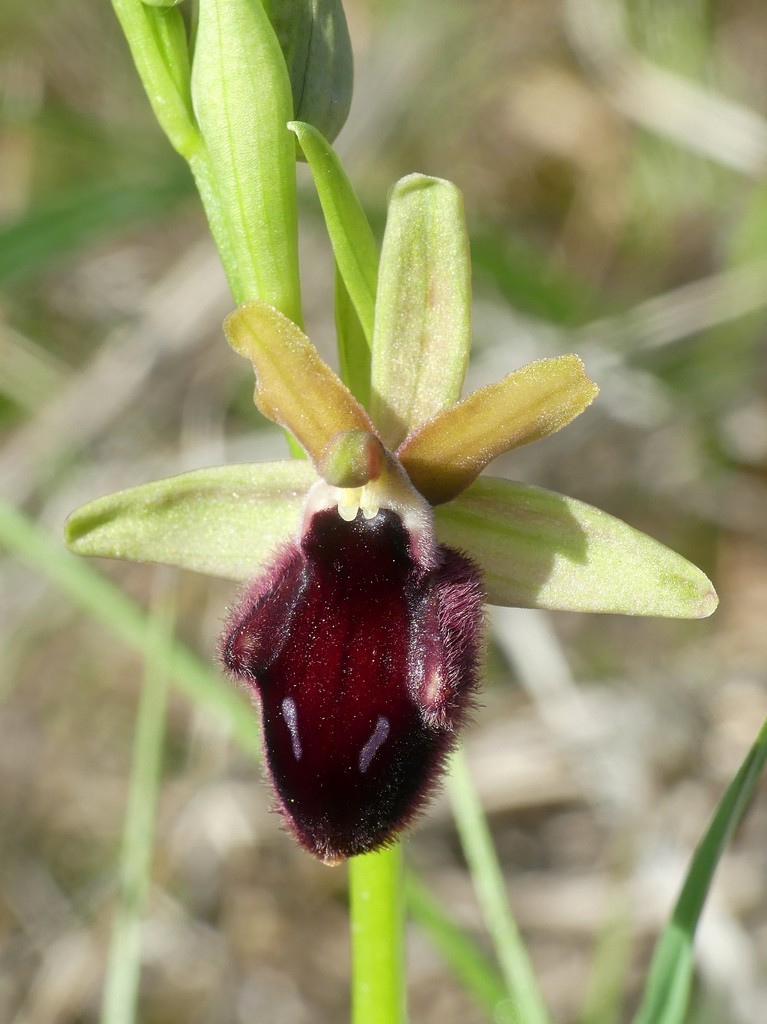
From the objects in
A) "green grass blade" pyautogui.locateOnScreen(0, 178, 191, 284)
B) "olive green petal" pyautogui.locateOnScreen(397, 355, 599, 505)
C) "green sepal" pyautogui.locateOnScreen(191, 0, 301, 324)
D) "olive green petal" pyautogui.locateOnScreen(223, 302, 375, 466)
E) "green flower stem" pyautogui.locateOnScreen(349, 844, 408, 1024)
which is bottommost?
"green flower stem" pyautogui.locateOnScreen(349, 844, 408, 1024)

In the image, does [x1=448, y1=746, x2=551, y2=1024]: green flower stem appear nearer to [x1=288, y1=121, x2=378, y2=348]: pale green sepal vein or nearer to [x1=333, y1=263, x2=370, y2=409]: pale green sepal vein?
[x1=333, y1=263, x2=370, y2=409]: pale green sepal vein

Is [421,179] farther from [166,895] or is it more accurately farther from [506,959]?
[166,895]

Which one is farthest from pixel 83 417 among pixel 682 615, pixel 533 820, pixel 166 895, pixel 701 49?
pixel 701 49

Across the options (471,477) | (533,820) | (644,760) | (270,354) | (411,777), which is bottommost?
(533,820)

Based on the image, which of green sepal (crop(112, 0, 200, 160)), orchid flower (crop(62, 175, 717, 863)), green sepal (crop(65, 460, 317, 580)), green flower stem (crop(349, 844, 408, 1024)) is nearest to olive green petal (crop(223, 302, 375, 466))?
orchid flower (crop(62, 175, 717, 863))

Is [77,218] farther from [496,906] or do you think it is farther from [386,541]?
[496,906]

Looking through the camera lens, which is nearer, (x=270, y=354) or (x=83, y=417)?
(x=270, y=354)

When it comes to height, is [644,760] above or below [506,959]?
below
